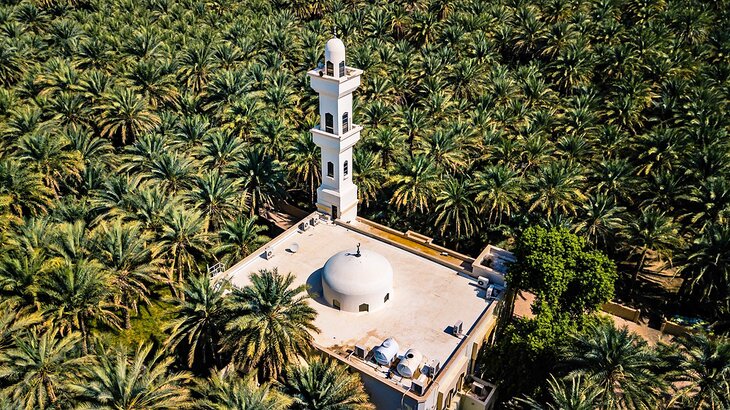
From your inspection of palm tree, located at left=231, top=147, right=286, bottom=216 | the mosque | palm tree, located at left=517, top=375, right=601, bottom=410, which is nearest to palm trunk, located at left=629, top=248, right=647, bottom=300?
the mosque

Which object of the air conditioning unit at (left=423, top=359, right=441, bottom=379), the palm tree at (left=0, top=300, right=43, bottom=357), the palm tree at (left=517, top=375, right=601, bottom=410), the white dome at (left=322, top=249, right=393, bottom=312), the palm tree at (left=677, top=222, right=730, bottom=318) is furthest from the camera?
the palm tree at (left=677, top=222, right=730, bottom=318)

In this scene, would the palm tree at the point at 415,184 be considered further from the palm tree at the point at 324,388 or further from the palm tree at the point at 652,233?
the palm tree at the point at 324,388

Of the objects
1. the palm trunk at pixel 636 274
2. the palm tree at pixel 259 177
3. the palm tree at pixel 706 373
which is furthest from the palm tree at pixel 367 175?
the palm tree at pixel 706 373

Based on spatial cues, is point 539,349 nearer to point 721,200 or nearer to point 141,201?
point 721,200

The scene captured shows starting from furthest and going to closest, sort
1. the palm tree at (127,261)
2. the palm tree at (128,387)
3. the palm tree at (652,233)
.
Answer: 1. the palm tree at (652,233)
2. the palm tree at (127,261)
3. the palm tree at (128,387)

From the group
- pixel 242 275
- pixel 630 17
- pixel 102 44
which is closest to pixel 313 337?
pixel 242 275

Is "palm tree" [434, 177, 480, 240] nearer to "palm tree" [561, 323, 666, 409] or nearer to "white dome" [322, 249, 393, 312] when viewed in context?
"white dome" [322, 249, 393, 312]

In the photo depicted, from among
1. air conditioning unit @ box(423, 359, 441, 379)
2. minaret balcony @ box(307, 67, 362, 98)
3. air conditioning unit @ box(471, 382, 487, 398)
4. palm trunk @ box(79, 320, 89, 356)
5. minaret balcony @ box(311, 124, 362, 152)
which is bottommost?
air conditioning unit @ box(471, 382, 487, 398)
